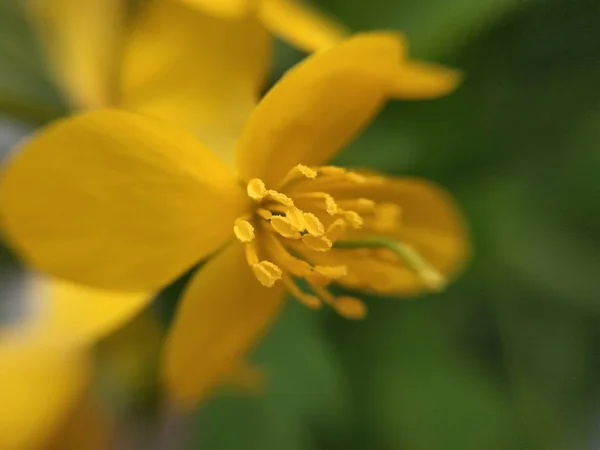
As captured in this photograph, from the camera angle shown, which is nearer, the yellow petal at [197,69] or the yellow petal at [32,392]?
the yellow petal at [197,69]

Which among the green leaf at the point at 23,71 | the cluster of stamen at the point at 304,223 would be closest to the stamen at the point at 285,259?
the cluster of stamen at the point at 304,223

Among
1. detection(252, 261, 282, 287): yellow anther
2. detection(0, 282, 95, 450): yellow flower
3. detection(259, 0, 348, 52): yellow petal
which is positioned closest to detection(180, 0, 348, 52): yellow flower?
detection(259, 0, 348, 52): yellow petal

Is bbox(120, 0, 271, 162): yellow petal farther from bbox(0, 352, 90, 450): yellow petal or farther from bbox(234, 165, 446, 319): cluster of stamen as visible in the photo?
bbox(0, 352, 90, 450): yellow petal

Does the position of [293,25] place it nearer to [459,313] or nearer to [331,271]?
[331,271]

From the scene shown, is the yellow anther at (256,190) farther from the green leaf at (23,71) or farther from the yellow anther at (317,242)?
the green leaf at (23,71)

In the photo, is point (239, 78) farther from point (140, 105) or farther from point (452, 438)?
point (452, 438)

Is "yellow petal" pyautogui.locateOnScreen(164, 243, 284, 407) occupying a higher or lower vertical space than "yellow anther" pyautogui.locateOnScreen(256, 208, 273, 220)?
lower
